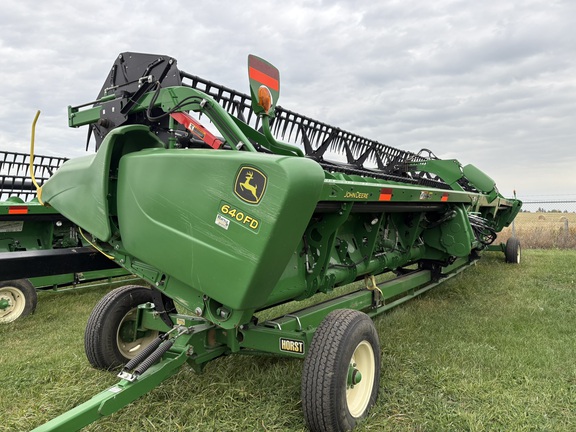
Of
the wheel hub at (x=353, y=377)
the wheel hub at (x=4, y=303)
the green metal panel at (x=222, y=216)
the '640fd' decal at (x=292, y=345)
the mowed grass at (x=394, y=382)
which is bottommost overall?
the wheel hub at (x=4, y=303)

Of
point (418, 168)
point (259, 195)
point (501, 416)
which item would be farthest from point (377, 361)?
point (418, 168)

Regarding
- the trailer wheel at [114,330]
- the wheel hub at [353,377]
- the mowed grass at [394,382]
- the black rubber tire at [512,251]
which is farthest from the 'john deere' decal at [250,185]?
the black rubber tire at [512,251]

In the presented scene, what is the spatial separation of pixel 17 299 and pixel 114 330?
8.68 ft

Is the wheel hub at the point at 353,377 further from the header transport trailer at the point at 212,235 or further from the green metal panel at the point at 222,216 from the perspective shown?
the green metal panel at the point at 222,216

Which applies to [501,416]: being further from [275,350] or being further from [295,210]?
[295,210]

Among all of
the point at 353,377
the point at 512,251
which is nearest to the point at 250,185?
the point at 353,377

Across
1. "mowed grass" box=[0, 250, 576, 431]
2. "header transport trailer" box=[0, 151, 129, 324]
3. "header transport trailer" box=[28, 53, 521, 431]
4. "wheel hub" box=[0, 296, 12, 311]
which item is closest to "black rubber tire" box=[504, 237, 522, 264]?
"mowed grass" box=[0, 250, 576, 431]

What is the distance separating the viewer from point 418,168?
7.56 meters

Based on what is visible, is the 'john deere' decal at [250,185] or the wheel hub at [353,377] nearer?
the 'john deere' decal at [250,185]

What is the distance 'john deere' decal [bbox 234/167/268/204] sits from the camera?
201cm

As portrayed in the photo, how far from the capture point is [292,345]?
259 cm

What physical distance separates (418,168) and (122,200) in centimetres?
600

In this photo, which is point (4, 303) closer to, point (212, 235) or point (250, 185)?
point (212, 235)

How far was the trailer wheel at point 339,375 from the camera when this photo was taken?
89.3 inches
